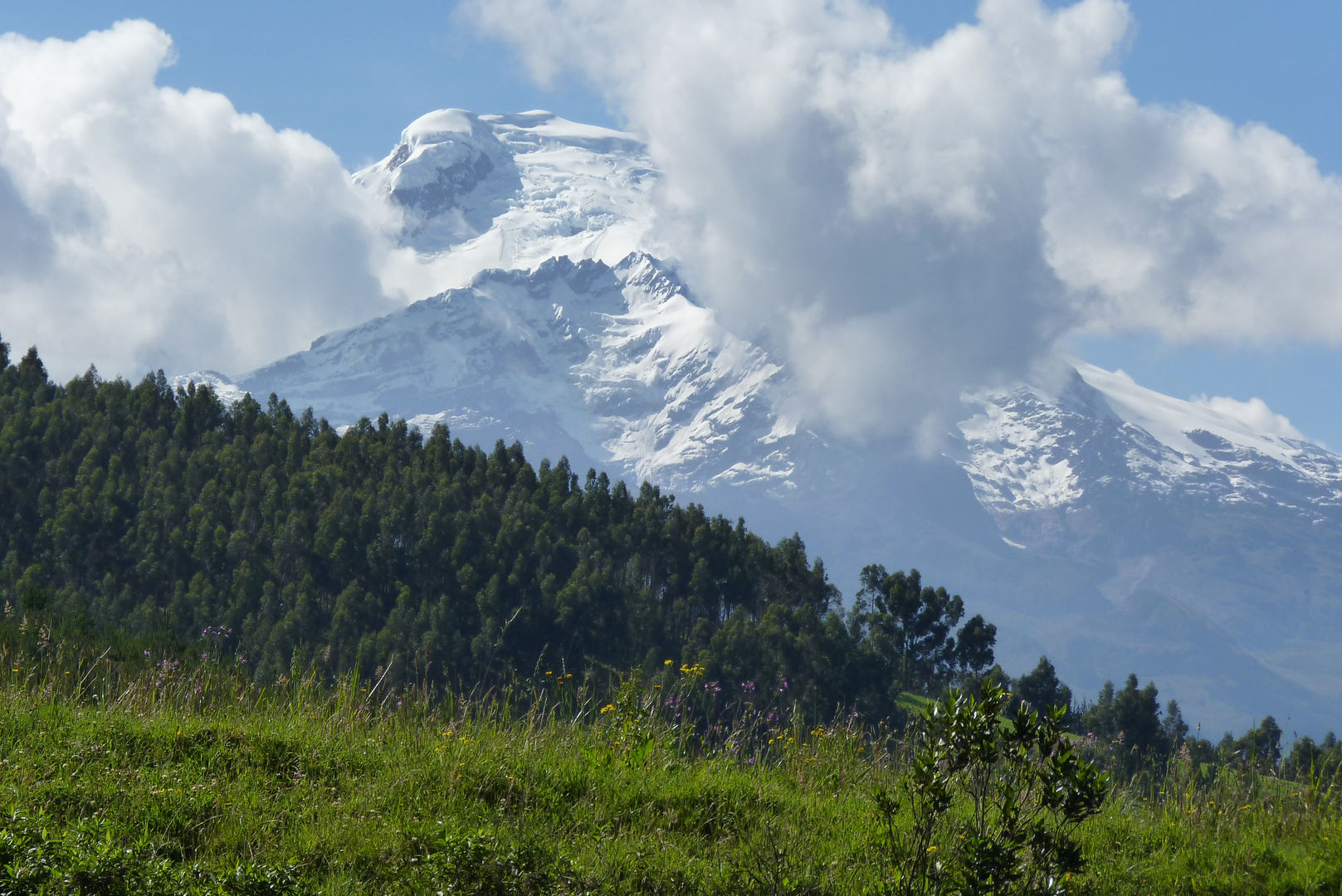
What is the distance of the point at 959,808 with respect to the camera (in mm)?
7613

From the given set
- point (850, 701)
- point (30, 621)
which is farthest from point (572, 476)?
point (30, 621)

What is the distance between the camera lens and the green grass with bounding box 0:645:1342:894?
5527 mm

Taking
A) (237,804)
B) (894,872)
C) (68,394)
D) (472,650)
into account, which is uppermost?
(68,394)

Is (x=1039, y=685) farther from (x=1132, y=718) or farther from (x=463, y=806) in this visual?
(x=463, y=806)

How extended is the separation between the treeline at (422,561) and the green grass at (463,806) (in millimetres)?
74914

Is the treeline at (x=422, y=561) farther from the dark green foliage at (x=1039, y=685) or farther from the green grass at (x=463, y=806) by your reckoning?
the green grass at (x=463, y=806)

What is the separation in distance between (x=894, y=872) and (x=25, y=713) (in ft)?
18.2

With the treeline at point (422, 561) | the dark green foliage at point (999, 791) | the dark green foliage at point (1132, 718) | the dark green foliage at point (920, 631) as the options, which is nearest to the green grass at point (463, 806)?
the dark green foliage at point (999, 791)

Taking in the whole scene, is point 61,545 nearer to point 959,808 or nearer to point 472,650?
point 472,650

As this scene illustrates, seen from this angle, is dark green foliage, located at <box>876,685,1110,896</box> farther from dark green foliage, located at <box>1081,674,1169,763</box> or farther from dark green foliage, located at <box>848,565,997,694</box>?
dark green foliage, located at <box>848,565,997,694</box>

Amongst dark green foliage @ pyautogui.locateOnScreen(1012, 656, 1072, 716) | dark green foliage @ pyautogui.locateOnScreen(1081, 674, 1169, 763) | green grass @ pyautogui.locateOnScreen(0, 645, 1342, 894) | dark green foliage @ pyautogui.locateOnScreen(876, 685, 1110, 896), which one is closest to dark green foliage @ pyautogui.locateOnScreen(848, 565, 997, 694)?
dark green foliage @ pyautogui.locateOnScreen(1012, 656, 1072, 716)

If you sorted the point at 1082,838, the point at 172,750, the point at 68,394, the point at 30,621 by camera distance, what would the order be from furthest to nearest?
the point at 68,394 < the point at 30,621 < the point at 1082,838 < the point at 172,750

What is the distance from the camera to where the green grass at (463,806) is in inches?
218

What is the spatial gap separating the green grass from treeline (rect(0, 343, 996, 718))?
74.9 metres
